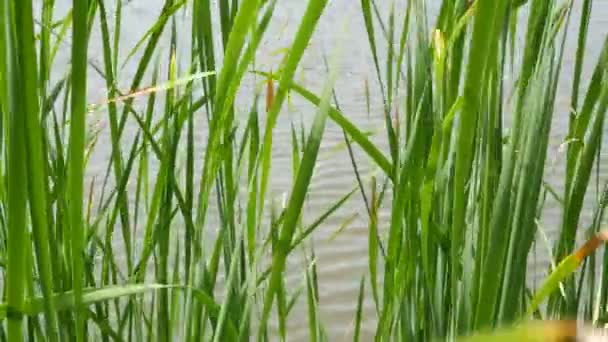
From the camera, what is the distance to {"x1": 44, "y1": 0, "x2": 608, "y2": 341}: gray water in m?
2.34

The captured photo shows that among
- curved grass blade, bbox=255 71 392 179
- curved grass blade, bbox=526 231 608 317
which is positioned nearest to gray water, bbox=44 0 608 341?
curved grass blade, bbox=255 71 392 179

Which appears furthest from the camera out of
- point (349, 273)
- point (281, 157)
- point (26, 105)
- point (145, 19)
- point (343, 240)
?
point (145, 19)

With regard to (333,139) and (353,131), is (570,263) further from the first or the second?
(333,139)

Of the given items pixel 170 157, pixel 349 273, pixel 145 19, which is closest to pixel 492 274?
pixel 170 157

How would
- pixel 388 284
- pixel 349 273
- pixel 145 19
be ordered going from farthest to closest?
1. pixel 145 19
2. pixel 349 273
3. pixel 388 284

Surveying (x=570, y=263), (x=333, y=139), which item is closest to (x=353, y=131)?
(x=570, y=263)

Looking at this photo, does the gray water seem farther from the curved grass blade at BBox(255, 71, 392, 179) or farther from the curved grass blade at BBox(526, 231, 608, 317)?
the curved grass blade at BBox(526, 231, 608, 317)

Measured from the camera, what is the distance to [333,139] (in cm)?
357

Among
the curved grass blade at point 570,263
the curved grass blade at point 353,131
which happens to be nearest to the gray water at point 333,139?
the curved grass blade at point 353,131

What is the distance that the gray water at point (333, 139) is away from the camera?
234 centimetres

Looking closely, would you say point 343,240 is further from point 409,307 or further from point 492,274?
point 492,274

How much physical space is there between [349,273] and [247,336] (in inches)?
76.1

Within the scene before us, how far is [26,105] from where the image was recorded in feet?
1.11

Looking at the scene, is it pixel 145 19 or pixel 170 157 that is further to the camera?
pixel 145 19
